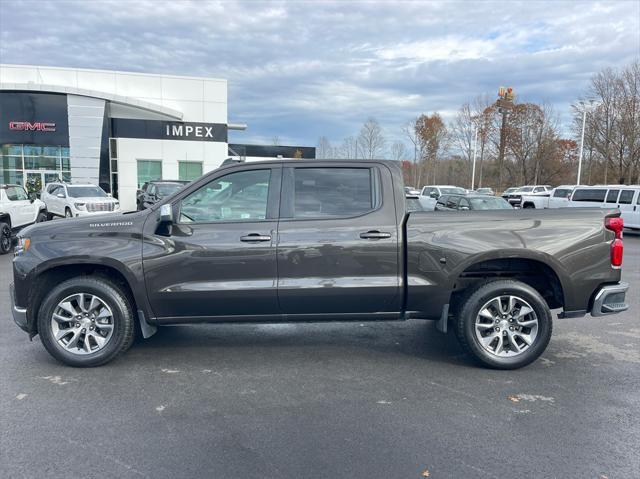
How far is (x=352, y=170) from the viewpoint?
15.4 feet

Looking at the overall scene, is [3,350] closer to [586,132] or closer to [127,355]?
[127,355]

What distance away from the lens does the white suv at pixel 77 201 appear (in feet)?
59.0

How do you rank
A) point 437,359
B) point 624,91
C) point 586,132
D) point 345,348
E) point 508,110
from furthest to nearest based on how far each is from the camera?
point 508,110 → point 586,132 → point 624,91 → point 345,348 → point 437,359

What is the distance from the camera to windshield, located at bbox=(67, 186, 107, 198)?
61.9ft

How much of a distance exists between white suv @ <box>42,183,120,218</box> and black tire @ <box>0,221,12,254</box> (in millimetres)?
5125

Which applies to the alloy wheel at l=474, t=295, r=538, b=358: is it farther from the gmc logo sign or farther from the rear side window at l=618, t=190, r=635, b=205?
the gmc logo sign

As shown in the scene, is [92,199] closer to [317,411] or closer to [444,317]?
[444,317]

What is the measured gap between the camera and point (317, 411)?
3.73 metres

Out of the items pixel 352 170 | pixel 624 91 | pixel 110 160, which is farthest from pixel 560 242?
pixel 624 91

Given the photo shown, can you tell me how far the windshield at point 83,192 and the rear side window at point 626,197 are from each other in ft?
66.9

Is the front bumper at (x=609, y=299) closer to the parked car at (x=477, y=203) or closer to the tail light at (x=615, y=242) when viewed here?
the tail light at (x=615, y=242)

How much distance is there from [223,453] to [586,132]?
4855cm

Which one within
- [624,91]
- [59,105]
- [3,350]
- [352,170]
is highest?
[624,91]

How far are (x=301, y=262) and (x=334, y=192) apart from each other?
0.76 metres
